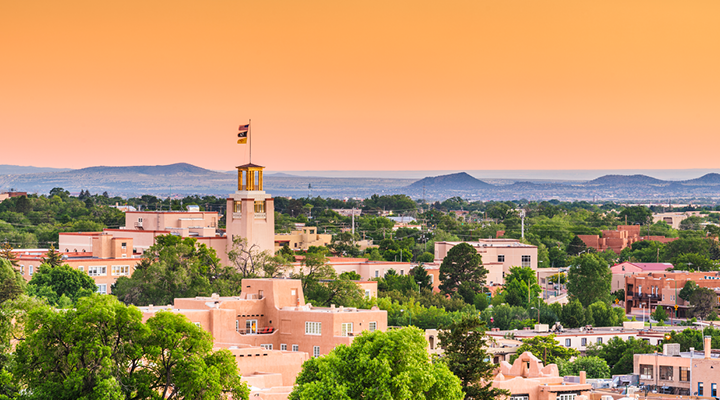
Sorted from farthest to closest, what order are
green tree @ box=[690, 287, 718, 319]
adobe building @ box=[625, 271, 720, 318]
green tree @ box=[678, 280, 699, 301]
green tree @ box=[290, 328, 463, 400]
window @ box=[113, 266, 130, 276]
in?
adobe building @ box=[625, 271, 720, 318], green tree @ box=[678, 280, 699, 301], green tree @ box=[690, 287, 718, 319], window @ box=[113, 266, 130, 276], green tree @ box=[290, 328, 463, 400]

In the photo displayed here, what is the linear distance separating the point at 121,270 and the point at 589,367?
138ft

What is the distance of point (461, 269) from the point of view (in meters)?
115

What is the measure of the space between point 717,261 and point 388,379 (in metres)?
117

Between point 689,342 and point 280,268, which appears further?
point 280,268

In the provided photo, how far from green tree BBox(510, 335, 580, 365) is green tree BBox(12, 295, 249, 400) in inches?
1561

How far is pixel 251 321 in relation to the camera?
6009 centimetres

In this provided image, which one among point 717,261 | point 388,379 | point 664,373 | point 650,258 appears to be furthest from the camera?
point 650,258

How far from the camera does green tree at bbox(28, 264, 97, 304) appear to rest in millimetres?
84938

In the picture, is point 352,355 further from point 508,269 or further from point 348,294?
point 508,269

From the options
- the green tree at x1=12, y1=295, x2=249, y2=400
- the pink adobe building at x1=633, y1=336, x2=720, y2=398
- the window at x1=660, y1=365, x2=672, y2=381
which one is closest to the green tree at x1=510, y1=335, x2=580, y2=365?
the pink adobe building at x1=633, y1=336, x2=720, y2=398

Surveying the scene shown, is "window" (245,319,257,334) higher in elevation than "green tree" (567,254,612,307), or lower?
higher

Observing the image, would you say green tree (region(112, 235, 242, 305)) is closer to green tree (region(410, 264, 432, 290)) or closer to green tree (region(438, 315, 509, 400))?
green tree (region(410, 264, 432, 290))

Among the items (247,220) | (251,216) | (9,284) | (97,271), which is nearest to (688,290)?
(251,216)

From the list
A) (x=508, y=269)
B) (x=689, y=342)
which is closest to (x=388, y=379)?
(x=689, y=342)
